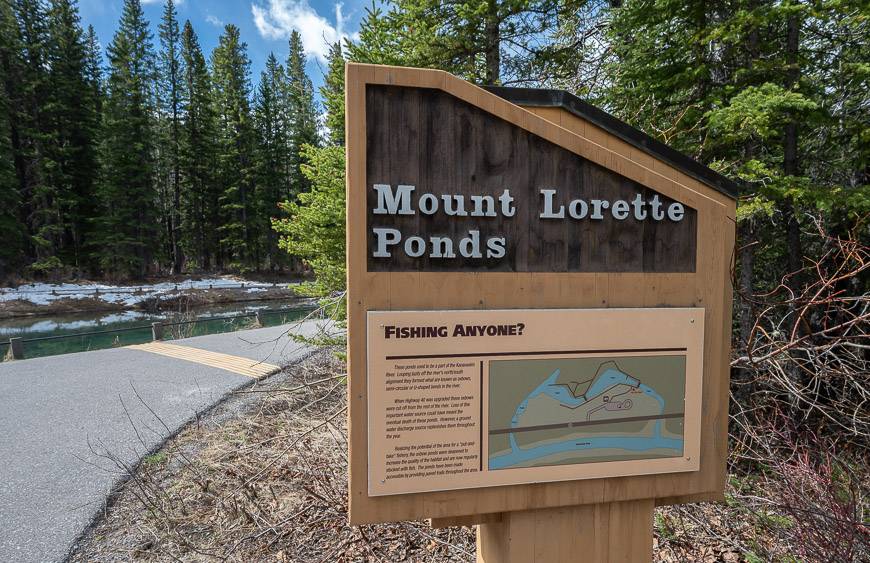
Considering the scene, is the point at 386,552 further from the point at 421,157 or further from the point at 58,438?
the point at 58,438

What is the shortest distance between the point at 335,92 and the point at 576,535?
26.5 feet

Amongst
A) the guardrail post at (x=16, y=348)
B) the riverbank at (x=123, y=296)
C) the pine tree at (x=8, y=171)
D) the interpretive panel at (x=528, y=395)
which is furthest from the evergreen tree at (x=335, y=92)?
the pine tree at (x=8, y=171)

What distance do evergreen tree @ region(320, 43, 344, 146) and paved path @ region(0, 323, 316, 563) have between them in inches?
155

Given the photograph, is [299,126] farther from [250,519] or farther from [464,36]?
[250,519]

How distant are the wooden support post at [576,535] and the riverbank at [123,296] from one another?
2136 centimetres

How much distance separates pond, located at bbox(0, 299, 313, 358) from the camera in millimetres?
14820

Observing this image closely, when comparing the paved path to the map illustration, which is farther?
the paved path

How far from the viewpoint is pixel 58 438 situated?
604 cm

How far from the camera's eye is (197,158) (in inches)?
1623

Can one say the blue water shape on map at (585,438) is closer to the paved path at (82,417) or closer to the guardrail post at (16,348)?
the paved path at (82,417)

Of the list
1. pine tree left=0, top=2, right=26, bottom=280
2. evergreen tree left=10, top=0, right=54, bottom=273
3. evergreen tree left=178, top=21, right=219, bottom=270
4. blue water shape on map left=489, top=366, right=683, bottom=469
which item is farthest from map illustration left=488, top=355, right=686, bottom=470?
evergreen tree left=178, top=21, right=219, bottom=270

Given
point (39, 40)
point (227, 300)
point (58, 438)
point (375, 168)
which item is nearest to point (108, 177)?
point (39, 40)

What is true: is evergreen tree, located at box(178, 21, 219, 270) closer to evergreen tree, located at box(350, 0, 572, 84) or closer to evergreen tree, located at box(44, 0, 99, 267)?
evergreen tree, located at box(44, 0, 99, 267)

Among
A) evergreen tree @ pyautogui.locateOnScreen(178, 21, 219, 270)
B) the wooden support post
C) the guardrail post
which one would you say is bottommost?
the guardrail post
